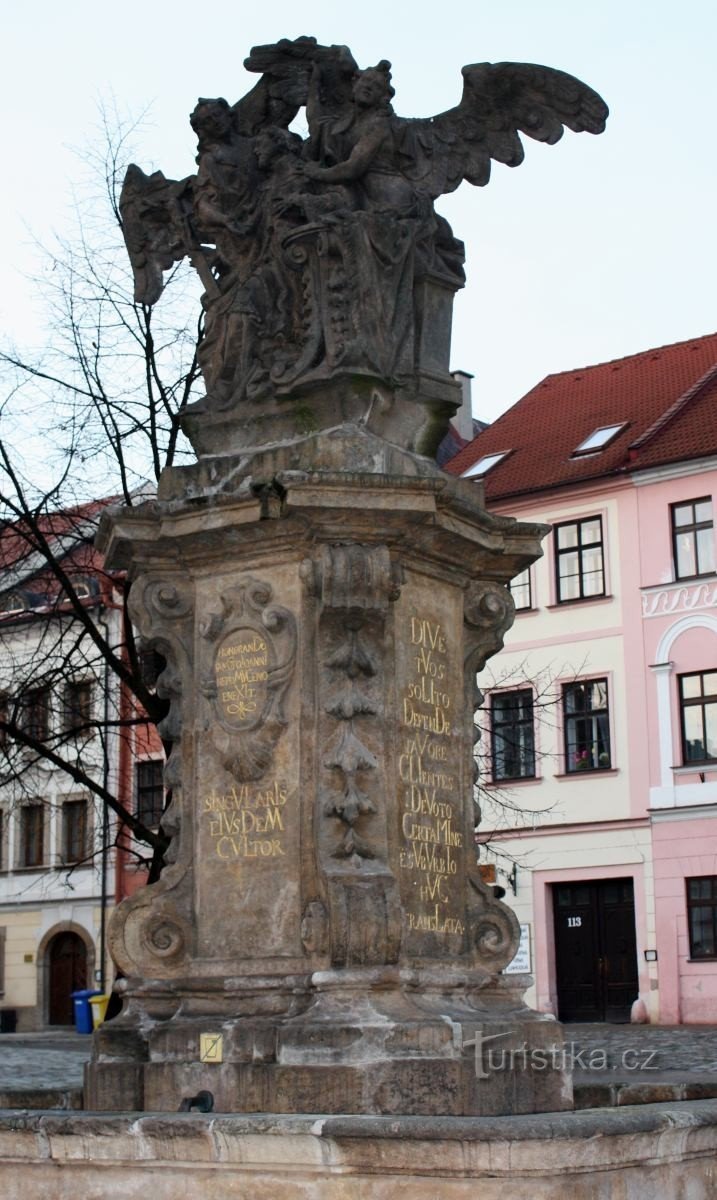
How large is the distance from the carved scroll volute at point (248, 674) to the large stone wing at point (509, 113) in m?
2.62

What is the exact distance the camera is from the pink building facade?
93.0 feet

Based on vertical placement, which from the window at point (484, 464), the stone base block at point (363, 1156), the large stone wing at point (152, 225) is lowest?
the stone base block at point (363, 1156)

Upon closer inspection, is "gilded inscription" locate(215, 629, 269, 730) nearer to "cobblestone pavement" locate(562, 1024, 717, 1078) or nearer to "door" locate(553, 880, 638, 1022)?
"cobblestone pavement" locate(562, 1024, 717, 1078)

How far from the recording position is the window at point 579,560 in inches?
1211

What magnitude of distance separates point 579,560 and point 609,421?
3.44 m

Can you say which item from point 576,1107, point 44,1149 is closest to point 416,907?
point 576,1107

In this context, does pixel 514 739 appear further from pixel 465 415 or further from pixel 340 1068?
pixel 340 1068

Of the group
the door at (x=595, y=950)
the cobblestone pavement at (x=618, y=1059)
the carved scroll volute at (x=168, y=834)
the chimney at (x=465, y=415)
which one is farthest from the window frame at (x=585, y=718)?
the carved scroll volute at (x=168, y=834)

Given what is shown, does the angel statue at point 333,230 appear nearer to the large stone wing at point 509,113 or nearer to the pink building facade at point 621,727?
the large stone wing at point 509,113

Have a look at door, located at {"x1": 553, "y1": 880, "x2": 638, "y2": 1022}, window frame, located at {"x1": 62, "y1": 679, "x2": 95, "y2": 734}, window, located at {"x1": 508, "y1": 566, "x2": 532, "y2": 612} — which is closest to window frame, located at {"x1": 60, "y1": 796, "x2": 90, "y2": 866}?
window, located at {"x1": 508, "y1": 566, "x2": 532, "y2": 612}

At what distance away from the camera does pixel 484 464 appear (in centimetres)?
3381

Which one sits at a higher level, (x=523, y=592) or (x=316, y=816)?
(x=523, y=592)

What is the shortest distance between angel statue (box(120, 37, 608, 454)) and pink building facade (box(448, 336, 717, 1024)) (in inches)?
755

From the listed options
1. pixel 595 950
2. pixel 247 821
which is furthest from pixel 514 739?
pixel 247 821
